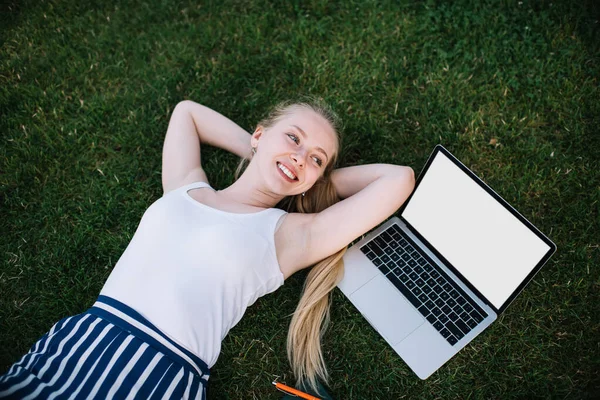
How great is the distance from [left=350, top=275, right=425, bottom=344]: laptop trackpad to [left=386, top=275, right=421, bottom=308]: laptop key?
0.09 ft

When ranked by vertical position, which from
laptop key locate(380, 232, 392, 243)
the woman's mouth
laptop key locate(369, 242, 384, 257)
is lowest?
laptop key locate(369, 242, 384, 257)

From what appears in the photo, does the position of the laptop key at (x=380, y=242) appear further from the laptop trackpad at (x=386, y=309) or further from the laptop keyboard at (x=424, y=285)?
the laptop trackpad at (x=386, y=309)

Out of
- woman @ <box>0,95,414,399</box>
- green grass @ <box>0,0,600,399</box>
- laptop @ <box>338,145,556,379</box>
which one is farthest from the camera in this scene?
green grass @ <box>0,0,600,399</box>

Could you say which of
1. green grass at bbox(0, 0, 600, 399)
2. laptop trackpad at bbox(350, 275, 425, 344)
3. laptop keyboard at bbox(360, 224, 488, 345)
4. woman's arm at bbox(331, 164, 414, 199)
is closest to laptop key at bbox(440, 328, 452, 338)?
laptop keyboard at bbox(360, 224, 488, 345)

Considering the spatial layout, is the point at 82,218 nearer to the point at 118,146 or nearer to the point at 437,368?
the point at 118,146

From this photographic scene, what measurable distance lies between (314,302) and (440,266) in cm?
104

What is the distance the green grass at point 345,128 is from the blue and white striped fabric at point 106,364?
0.73 metres

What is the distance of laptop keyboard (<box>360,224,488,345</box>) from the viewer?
3.35 m

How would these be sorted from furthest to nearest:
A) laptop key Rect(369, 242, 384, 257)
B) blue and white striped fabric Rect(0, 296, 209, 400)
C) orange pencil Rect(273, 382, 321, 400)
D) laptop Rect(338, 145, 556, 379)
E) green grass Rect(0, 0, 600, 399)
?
laptop key Rect(369, 242, 384, 257)
green grass Rect(0, 0, 600, 399)
orange pencil Rect(273, 382, 321, 400)
laptop Rect(338, 145, 556, 379)
blue and white striped fabric Rect(0, 296, 209, 400)

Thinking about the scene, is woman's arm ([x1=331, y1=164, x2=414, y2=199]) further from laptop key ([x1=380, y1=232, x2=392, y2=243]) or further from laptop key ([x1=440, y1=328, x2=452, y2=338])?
laptop key ([x1=440, y1=328, x2=452, y2=338])

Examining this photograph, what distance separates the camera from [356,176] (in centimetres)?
369

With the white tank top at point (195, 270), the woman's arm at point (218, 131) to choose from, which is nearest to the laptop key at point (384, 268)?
the white tank top at point (195, 270)

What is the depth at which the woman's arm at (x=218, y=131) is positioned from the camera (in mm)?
4023

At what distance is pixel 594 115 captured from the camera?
4285mm
